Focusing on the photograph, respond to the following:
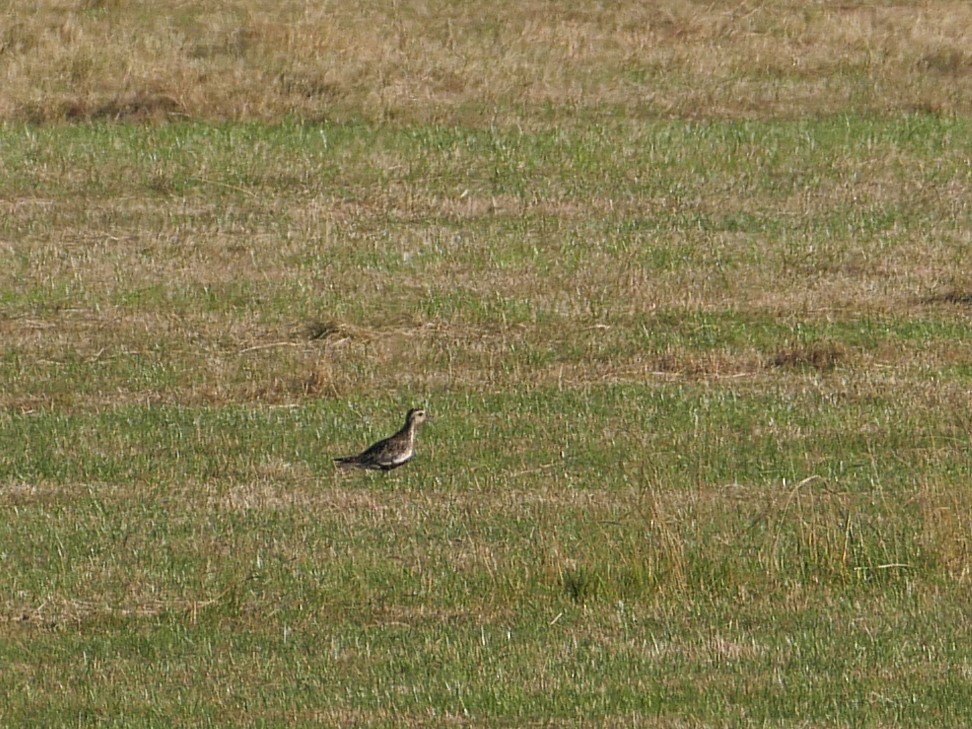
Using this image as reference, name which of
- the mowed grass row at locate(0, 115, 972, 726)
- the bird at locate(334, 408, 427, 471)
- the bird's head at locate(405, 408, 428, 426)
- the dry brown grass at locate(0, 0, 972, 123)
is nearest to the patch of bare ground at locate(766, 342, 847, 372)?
the mowed grass row at locate(0, 115, 972, 726)

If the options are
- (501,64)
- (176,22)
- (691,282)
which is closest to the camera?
(691,282)

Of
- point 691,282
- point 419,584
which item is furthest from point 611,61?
point 419,584

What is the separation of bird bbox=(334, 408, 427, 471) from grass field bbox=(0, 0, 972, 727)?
12 centimetres

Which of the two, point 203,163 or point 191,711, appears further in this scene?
point 203,163

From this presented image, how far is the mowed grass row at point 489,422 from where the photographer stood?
906 cm

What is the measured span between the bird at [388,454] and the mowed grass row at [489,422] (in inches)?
4.8

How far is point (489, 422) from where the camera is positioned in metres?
14.6

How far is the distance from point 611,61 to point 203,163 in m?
6.24

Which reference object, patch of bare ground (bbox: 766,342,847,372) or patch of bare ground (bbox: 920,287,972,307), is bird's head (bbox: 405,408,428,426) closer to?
patch of bare ground (bbox: 766,342,847,372)

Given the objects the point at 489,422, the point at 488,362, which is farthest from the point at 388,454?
the point at 488,362

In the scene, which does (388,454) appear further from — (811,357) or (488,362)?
(811,357)

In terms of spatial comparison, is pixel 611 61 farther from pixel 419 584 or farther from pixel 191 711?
pixel 191 711

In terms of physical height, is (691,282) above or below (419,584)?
below

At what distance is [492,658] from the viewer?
30.0ft
